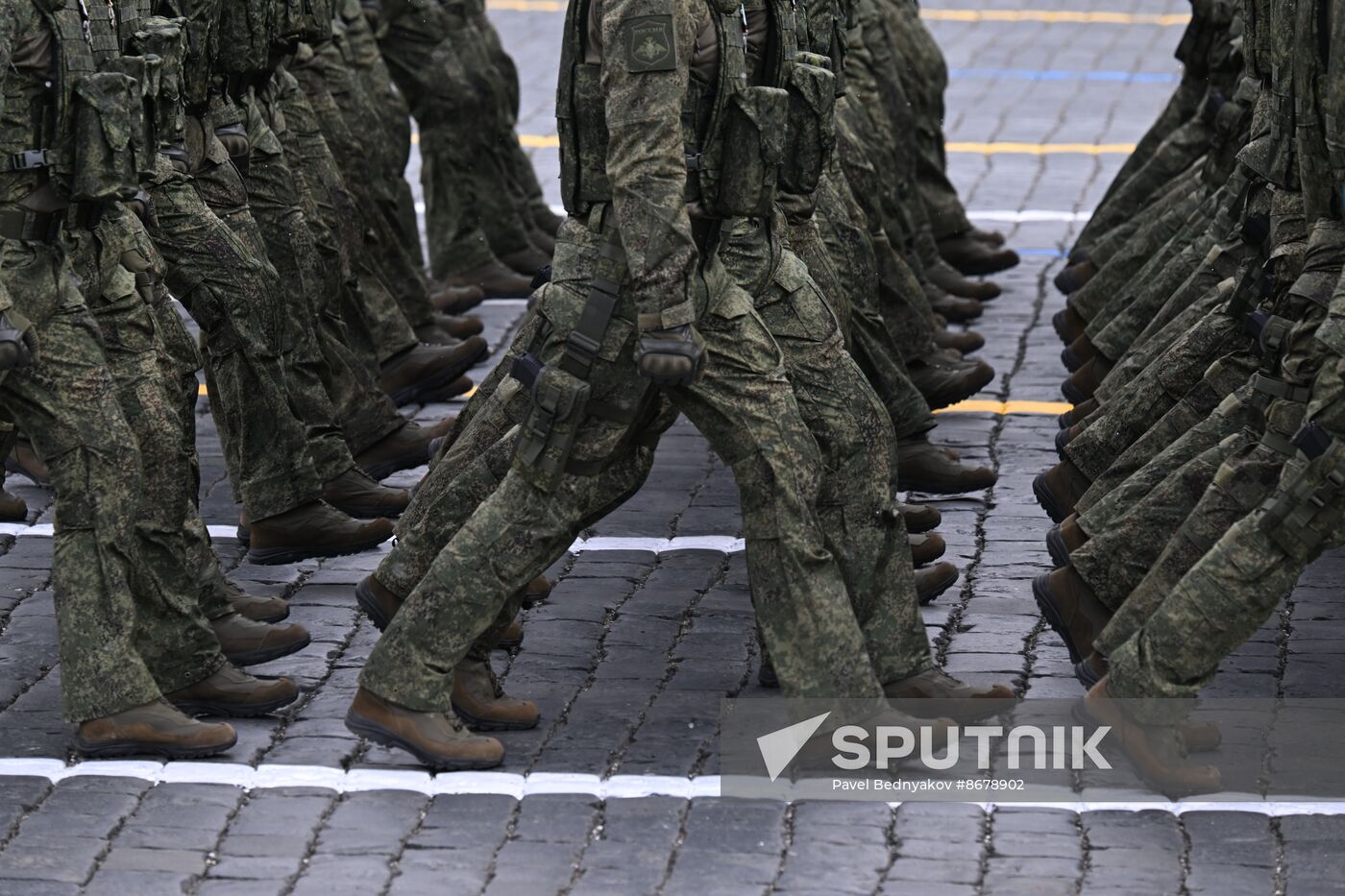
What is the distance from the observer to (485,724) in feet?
21.7

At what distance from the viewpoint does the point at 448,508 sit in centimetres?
677

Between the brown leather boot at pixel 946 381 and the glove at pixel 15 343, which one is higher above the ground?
the glove at pixel 15 343

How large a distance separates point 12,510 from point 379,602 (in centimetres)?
241

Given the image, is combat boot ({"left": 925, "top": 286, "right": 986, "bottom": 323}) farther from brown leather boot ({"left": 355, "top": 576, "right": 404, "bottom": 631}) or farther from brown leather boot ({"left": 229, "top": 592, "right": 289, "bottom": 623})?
brown leather boot ({"left": 355, "top": 576, "right": 404, "bottom": 631})

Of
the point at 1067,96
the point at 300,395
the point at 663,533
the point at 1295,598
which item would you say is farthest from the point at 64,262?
the point at 1067,96

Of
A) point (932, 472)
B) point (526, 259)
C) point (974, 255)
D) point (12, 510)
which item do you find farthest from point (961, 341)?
point (12, 510)

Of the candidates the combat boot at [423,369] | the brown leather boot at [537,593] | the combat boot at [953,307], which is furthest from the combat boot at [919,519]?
the combat boot at [953,307]

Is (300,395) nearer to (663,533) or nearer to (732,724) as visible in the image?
(663,533)

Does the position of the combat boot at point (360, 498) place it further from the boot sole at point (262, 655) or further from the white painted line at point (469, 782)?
the white painted line at point (469, 782)

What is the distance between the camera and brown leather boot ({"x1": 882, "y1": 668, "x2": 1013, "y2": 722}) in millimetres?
6570

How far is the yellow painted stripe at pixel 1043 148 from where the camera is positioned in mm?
15016

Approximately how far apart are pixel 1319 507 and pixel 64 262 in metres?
3.32

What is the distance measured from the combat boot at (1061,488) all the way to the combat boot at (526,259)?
171 inches

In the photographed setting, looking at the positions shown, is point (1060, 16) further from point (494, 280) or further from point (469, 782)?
point (469, 782)
